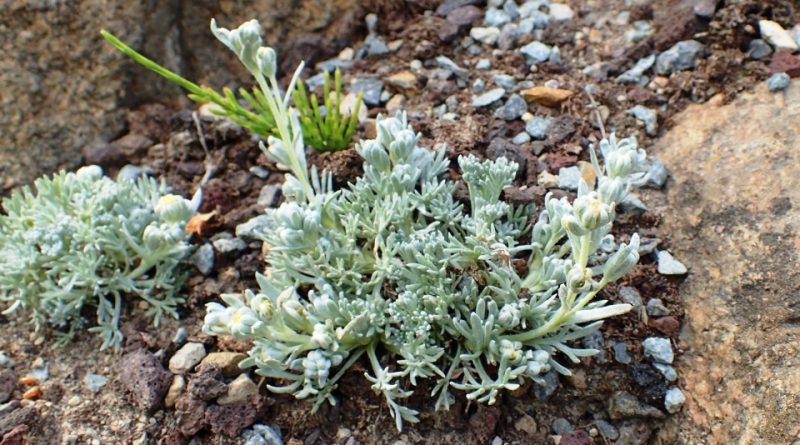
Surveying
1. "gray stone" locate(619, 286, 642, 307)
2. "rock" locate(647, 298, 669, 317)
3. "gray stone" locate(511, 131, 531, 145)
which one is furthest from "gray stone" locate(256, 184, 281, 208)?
"rock" locate(647, 298, 669, 317)

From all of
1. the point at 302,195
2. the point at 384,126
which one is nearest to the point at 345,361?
the point at 302,195

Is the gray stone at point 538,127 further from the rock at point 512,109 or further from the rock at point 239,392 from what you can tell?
the rock at point 239,392

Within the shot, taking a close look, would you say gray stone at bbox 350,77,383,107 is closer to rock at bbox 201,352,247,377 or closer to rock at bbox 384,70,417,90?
rock at bbox 384,70,417,90

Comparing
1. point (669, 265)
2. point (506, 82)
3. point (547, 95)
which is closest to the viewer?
point (669, 265)

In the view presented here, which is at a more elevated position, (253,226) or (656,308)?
(253,226)

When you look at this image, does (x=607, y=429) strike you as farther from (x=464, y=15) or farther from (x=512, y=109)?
(x=464, y=15)

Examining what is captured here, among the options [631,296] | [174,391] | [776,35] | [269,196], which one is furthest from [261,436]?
[776,35]
